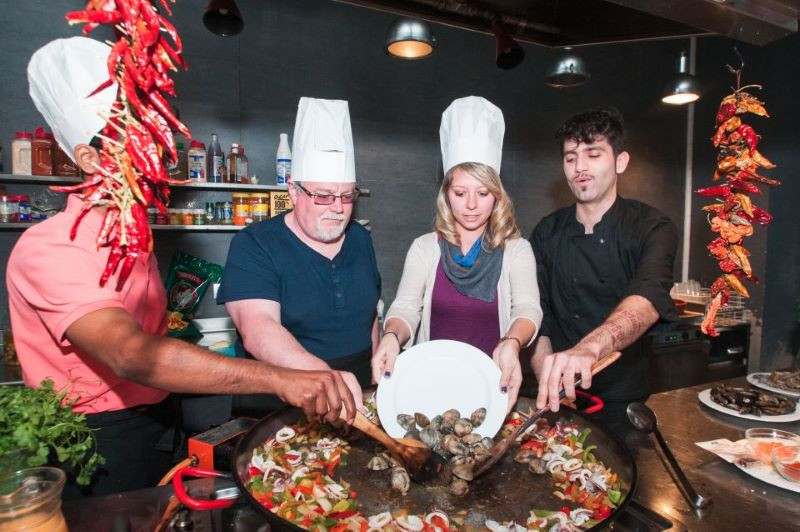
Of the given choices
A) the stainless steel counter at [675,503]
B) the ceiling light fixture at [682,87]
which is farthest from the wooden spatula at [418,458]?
the ceiling light fixture at [682,87]

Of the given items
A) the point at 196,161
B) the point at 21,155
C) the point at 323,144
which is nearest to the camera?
the point at 323,144

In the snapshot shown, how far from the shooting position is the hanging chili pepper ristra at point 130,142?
899 millimetres

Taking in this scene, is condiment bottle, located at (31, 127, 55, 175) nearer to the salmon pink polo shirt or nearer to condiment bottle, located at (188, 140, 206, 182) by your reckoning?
condiment bottle, located at (188, 140, 206, 182)

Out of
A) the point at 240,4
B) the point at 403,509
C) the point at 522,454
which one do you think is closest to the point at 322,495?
the point at 403,509

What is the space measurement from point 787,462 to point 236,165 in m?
3.40

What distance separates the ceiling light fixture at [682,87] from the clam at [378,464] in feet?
12.2

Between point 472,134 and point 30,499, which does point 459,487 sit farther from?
point 472,134

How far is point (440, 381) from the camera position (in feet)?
5.56

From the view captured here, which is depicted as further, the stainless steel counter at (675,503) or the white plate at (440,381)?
the white plate at (440,381)

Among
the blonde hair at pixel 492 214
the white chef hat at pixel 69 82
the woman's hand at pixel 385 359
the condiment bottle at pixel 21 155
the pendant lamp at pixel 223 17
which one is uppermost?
the pendant lamp at pixel 223 17

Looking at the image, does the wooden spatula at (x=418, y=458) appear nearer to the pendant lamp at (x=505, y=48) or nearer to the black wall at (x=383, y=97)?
the pendant lamp at (x=505, y=48)

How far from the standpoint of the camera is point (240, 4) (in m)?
3.69

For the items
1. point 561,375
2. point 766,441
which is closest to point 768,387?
point 766,441

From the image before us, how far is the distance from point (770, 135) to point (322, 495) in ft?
16.9
